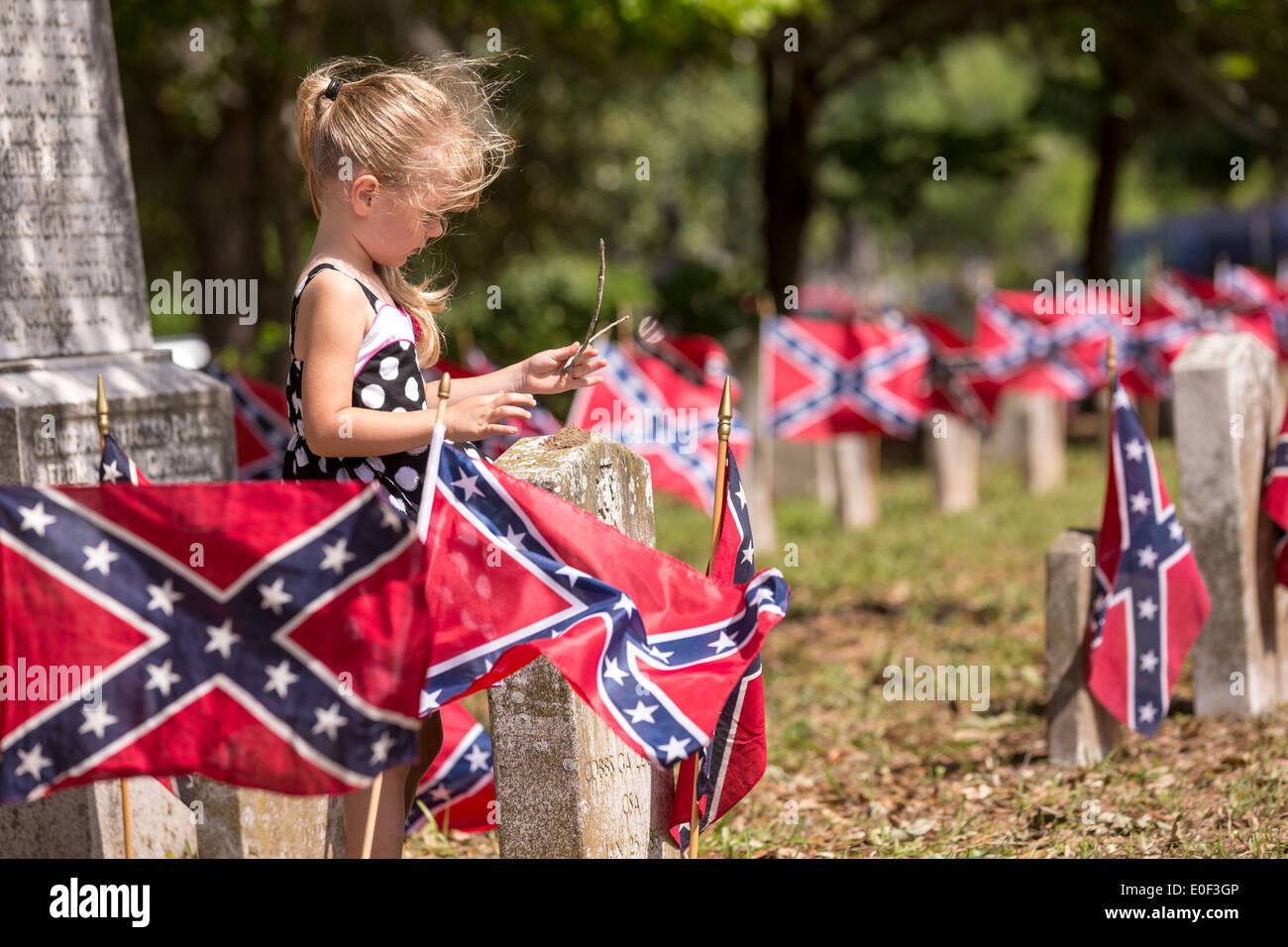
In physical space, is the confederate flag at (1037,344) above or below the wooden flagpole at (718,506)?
above

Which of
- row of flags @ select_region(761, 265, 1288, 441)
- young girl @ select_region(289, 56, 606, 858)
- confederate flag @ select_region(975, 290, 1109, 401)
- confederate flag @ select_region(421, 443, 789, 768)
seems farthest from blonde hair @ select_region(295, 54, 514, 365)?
confederate flag @ select_region(975, 290, 1109, 401)

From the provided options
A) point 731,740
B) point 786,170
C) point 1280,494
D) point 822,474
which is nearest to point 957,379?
point 822,474

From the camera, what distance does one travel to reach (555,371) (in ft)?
11.2

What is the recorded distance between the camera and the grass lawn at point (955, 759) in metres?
4.66

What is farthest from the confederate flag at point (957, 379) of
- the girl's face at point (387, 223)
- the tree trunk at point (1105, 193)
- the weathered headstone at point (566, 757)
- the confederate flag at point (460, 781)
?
the girl's face at point (387, 223)

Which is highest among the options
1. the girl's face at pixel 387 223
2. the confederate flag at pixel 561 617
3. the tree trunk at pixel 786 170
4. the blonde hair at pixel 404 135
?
the tree trunk at pixel 786 170

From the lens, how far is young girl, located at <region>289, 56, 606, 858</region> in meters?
3.25

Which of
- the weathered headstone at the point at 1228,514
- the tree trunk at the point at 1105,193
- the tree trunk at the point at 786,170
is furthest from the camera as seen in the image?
the tree trunk at the point at 1105,193

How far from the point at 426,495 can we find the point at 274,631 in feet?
1.47

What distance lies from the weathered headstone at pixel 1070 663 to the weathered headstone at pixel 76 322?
296cm

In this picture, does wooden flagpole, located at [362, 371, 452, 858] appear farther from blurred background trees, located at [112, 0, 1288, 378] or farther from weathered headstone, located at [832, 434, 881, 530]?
weathered headstone, located at [832, 434, 881, 530]

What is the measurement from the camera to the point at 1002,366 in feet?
43.9

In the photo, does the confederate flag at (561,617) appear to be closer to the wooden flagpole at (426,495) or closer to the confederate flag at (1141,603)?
the wooden flagpole at (426,495)

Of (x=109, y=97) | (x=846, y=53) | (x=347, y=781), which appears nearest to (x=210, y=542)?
(x=347, y=781)
